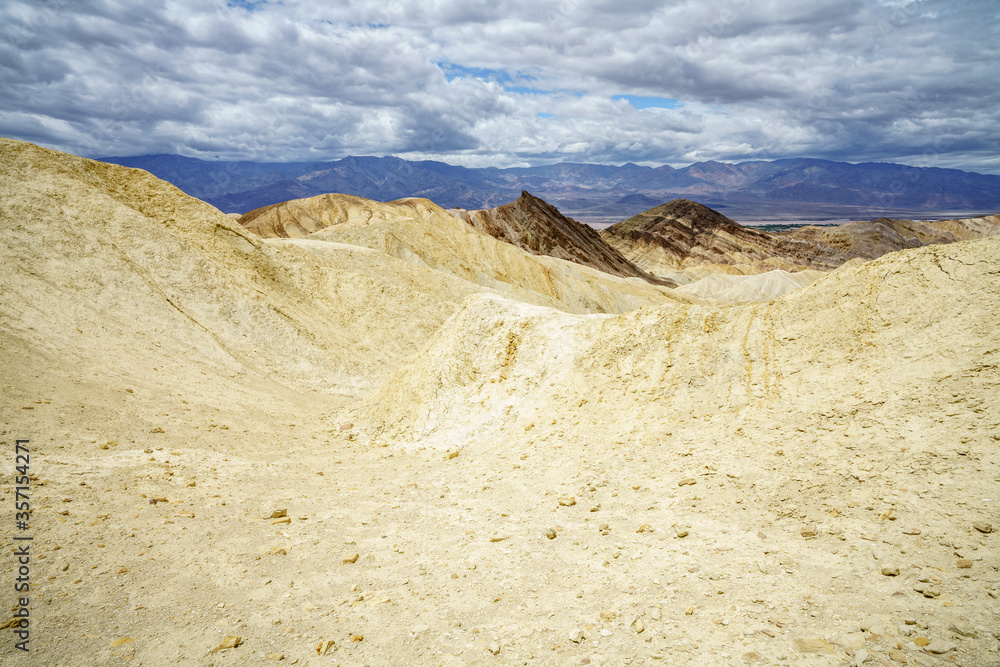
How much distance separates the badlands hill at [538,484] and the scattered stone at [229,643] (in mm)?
32

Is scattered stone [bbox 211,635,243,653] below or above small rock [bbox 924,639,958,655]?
below

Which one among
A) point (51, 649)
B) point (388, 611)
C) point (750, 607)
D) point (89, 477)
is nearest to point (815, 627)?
point (750, 607)

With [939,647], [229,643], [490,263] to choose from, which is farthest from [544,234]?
[939,647]

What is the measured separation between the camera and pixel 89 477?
927 centimetres

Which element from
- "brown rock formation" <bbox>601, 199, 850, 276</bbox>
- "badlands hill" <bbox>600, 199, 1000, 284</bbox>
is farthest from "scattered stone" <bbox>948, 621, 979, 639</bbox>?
"brown rock formation" <bbox>601, 199, 850, 276</bbox>

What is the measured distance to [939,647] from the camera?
444 cm

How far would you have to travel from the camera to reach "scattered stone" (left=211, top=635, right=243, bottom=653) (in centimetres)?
577

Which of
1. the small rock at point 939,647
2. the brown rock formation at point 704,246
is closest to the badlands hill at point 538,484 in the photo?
the small rock at point 939,647

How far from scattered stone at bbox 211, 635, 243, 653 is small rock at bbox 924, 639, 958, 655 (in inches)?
270

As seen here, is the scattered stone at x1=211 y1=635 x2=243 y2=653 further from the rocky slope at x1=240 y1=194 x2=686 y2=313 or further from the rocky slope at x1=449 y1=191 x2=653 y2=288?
the rocky slope at x1=449 y1=191 x2=653 y2=288

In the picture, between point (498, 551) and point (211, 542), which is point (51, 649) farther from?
point (498, 551)

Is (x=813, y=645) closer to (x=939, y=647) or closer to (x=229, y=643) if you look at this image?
(x=939, y=647)

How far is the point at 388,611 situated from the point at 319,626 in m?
0.82

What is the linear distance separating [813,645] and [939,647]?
0.96m
